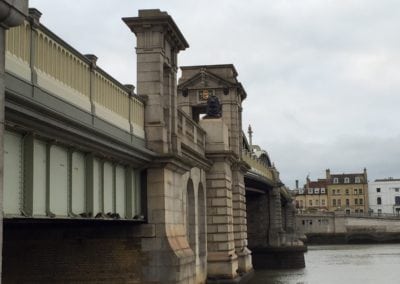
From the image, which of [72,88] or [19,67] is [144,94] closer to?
[72,88]

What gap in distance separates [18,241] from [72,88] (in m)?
5.74

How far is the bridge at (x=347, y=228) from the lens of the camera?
109 meters

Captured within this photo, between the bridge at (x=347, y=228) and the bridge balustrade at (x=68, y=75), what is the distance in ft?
305

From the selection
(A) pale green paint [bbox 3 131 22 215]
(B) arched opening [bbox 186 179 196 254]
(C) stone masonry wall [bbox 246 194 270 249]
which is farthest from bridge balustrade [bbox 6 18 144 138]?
(C) stone masonry wall [bbox 246 194 270 249]

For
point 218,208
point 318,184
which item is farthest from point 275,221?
point 318,184

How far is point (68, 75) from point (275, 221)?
4183cm

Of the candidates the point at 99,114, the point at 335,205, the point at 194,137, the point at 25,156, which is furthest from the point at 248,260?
the point at 335,205

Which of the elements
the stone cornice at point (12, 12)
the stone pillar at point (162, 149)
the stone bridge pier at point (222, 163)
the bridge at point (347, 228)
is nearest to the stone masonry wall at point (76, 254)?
the stone pillar at point (162, 149)

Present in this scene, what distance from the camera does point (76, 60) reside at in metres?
14.2

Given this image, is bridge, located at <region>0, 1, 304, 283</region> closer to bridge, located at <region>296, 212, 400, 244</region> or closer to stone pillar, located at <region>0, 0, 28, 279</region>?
stone pillar, located at <region>0, 0, 28, 279</region>

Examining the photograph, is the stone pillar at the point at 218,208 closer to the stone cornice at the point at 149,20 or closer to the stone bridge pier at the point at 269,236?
the stone cornice at the point at 149,20

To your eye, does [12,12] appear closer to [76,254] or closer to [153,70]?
[76,254]

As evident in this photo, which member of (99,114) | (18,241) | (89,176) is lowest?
(18,241)

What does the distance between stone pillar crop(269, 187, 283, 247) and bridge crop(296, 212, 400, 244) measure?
2090 inches
